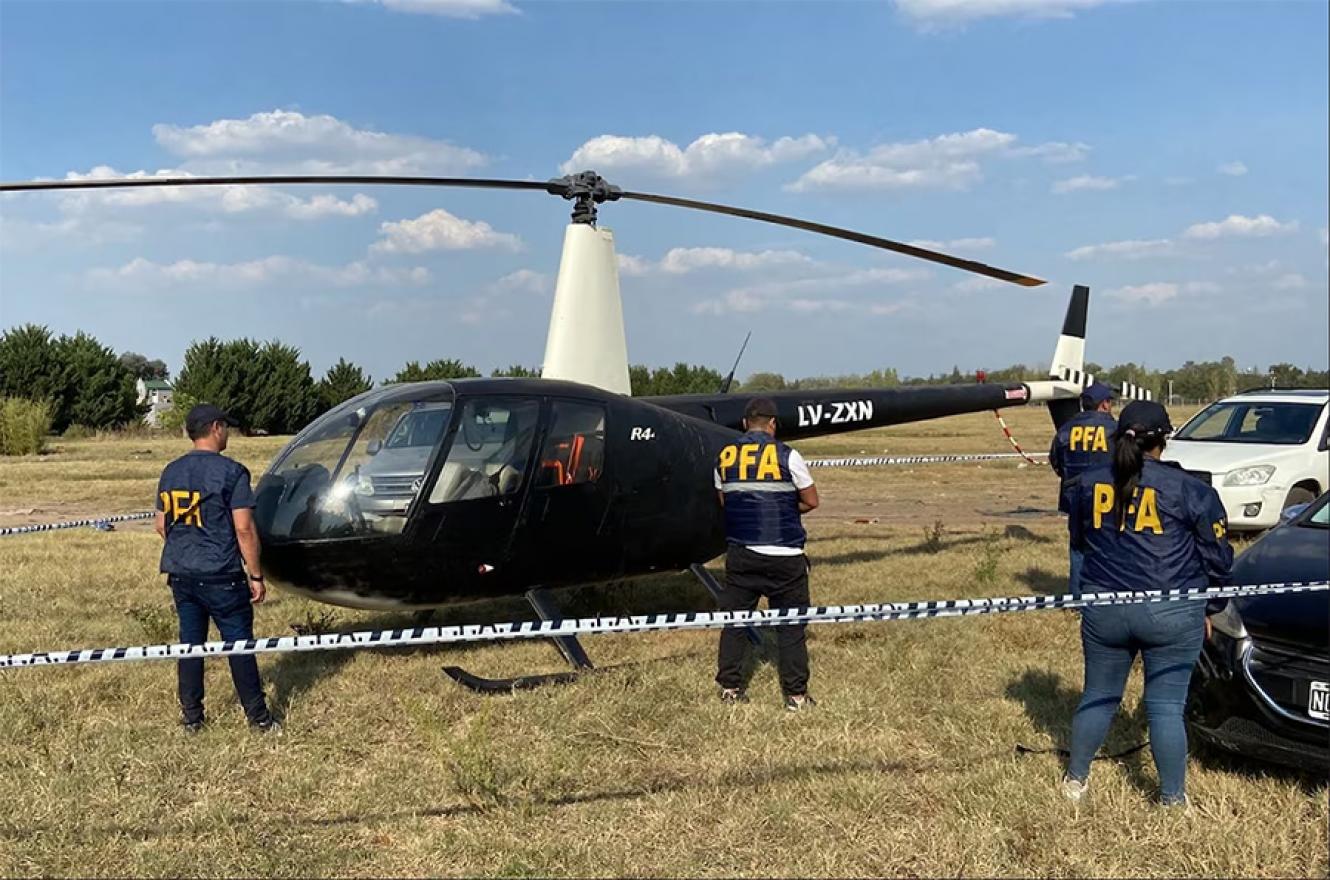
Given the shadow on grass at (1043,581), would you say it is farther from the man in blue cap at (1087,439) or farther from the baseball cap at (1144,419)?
the baseball cap at (1144,419)

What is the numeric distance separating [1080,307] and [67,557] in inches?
448

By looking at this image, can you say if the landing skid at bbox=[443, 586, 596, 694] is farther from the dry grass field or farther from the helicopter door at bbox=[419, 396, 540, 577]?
the helicopter door at bbox=[419, 396, 540, 577]

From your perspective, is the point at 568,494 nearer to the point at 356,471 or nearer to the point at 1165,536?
the point at 356,471

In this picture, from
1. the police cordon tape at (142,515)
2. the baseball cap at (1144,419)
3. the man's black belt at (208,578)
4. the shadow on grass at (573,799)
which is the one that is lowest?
the shadow on grass at (573,799)

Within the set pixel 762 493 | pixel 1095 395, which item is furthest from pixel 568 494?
pixel 1095 395

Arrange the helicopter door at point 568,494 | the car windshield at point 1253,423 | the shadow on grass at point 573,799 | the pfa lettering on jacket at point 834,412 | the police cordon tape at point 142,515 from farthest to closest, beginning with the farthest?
the car windshield at point 1253,423
the police cordon tape at point 142,515
the pfa lettering on jacket at point 834,412
the helicopter door at point 568,494
the shadow on grass at point 573,799

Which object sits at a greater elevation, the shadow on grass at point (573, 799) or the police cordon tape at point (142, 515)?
Answer: the police cordon tape at point (142, 515)

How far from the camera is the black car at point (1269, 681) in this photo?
4.09 meters

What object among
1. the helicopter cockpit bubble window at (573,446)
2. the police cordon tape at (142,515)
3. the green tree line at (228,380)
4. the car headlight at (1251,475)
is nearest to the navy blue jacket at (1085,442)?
the police cordon tape at (142,515)

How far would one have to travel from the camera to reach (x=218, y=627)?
532 cm

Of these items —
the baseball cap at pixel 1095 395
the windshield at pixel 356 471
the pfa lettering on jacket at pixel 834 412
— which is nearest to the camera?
the windshield at pixel 356 471

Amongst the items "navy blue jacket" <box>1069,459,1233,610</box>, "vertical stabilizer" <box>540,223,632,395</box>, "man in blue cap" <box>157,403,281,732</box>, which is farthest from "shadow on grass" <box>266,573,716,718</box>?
"navy blue jacket" <box>1069,459,1233,610</box>

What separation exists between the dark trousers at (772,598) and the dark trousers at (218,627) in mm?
2556

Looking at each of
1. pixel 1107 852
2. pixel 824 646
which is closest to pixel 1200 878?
pixel 1107 852
